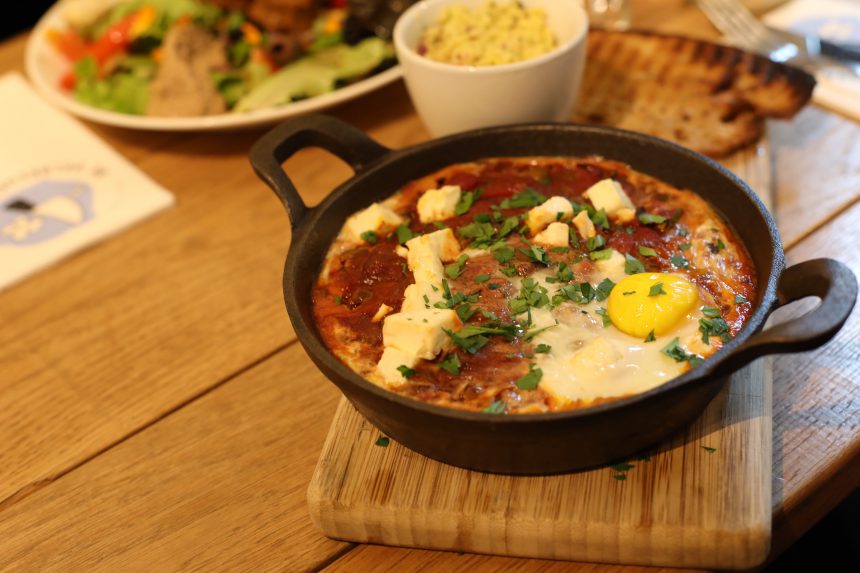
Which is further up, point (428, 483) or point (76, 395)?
point (428, 483)

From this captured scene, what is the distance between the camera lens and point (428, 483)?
1442mm

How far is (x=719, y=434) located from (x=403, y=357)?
0.58m

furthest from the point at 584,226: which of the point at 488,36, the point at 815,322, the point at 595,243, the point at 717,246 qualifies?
the point at 488,36

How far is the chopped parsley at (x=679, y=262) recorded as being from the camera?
161 cm

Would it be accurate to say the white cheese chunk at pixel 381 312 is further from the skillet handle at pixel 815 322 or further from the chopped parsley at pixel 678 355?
the skillet handle at pixel 815 322

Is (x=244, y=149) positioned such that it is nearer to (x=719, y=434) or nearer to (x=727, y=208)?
(x=727, y=208)

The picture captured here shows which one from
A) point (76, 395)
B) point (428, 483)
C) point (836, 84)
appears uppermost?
point (836, 84)

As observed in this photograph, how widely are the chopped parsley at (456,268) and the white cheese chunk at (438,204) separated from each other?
0.55ft

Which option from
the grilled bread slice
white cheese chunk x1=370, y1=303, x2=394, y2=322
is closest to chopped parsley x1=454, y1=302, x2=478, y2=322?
white cheese chunk x1=370, y1=303, x2=394, y2=322

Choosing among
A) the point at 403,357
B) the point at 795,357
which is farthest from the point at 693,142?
the point at 403,357

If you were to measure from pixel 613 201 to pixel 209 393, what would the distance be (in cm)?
100

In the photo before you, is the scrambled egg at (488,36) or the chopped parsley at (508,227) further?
the scrambled egg at (488,36)

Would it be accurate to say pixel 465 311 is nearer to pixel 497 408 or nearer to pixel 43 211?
pixel 497 408

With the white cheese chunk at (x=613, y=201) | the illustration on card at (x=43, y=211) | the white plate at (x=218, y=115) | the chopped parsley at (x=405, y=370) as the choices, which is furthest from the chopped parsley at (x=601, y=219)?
the illustration on card at (x=43, y=211)
